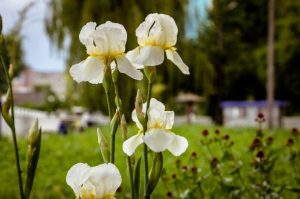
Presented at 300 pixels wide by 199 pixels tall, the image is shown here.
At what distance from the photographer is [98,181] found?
727 mm

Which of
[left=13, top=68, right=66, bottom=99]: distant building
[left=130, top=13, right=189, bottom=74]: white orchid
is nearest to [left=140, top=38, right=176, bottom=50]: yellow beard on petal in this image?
[left=130, top=13, right=189, bottom=74]: white orchid

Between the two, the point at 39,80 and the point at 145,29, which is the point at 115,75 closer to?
the point at 145,29

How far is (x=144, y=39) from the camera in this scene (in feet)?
2.81

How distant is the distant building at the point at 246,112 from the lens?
13977mm

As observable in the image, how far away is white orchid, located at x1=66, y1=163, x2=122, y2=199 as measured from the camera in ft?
2.39

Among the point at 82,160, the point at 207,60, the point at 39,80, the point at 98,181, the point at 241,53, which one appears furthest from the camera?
the point at 39,80

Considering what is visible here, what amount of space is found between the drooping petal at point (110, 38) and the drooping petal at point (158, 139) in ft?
0.46

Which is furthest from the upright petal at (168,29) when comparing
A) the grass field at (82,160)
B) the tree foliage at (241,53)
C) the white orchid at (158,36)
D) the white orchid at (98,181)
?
the tree foliage at (241,53)

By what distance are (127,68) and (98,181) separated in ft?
0.65

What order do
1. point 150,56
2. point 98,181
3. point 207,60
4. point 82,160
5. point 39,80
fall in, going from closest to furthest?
point 98,181 → point 150,56 → point 82,160 → point 207,60 → point 39,80

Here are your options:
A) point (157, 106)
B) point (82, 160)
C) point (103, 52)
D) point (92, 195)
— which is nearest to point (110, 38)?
point (103, 52)

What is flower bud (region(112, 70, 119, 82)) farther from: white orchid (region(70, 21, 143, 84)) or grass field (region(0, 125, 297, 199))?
grass field (region(0, 125, 297, 199))

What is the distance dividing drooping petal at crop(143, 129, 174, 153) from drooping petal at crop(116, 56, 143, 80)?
88 millimetres

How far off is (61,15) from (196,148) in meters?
4.71
